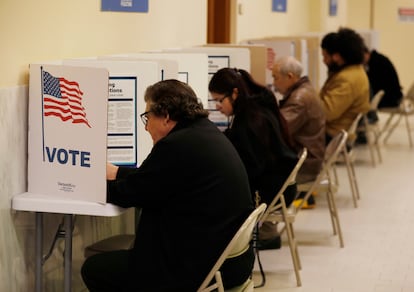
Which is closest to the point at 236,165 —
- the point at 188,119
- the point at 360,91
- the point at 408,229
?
the point at 188,119

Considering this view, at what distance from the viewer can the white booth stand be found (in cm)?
339

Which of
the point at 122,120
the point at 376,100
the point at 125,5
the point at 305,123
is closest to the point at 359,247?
the point at 305,123

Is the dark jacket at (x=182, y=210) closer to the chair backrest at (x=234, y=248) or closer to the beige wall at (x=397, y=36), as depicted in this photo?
the chair backrest at (x=234, y=248)

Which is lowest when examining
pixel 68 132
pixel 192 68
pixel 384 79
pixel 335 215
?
pixel 335 215

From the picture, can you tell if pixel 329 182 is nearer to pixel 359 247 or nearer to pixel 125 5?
pixel 359 247

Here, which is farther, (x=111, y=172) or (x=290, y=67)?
(x=290, y=67)

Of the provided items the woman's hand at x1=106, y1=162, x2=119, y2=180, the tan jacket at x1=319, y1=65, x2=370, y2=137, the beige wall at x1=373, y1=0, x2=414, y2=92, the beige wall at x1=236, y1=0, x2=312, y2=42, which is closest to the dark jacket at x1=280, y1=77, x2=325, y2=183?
→ the tan jacket at x1=319, y1=65, x2=370, y2=137

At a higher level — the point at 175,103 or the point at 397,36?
the point at 397,36

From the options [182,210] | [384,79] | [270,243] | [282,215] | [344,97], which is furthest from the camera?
[384,79]

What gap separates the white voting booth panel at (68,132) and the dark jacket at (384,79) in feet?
20.9

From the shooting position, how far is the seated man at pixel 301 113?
5770mm

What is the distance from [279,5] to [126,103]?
5.43 m

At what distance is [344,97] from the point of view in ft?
22.9

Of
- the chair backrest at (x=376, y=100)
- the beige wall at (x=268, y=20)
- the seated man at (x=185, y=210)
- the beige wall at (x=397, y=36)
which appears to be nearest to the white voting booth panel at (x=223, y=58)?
the seated man at (x=185, y=210)
